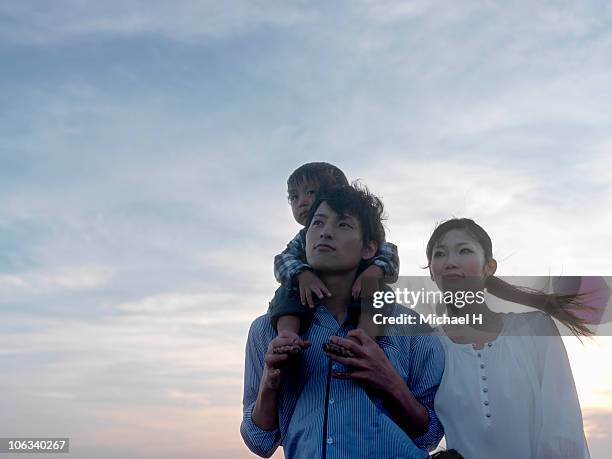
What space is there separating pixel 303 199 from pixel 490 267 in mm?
1437

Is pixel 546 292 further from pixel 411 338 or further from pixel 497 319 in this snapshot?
pixel 411 338

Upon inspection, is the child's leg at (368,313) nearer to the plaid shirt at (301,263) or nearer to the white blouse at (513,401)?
the plaid shirt at (301,263)

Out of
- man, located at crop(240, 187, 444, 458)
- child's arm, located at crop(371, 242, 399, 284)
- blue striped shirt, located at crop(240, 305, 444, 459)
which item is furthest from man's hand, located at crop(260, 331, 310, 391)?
child's arm, located at crop(371, 242, 399, 284)

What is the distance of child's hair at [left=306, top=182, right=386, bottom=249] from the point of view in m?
4.96

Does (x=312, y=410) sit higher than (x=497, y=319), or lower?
lower

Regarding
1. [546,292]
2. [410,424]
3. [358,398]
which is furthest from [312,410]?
[546,292]

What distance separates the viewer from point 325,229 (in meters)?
4.88

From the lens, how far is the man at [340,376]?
14.5 ft

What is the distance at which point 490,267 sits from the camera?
5.18 meters

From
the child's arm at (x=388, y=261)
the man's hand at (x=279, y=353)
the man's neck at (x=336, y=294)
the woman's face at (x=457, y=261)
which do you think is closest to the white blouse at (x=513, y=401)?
the woman's face at (x=457, y=261)

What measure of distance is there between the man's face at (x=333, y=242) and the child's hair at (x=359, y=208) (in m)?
0.03

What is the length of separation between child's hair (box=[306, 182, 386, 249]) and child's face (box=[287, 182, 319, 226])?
0.72 meters

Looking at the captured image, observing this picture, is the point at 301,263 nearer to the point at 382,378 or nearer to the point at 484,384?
the point at 382,378

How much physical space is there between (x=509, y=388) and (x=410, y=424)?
2.06 ft
